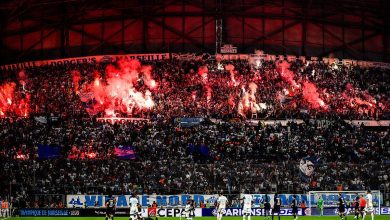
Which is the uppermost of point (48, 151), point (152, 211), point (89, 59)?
point (89, 59)

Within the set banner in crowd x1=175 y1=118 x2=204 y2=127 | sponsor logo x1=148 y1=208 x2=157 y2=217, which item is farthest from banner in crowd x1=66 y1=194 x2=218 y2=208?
banner in crowd x1=175 y1=118 x2=204 y2=127

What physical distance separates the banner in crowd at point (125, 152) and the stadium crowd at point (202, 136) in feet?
1.75

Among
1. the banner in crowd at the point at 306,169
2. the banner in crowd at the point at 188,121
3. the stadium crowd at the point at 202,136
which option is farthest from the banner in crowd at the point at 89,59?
the banner in crowd at the point at 306,169

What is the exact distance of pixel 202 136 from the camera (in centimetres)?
5688

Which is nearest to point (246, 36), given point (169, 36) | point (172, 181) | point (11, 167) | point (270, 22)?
point (270, 22)

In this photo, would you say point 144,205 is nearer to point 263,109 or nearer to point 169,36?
point 263,109

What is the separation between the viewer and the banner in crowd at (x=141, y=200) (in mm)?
45844

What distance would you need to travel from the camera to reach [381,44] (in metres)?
76.2

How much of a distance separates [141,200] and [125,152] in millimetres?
8989

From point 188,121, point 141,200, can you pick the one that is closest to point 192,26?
point 188,121

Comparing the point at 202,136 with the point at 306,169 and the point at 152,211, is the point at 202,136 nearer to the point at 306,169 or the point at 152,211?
the point at 306,169

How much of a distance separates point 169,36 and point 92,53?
9.29m

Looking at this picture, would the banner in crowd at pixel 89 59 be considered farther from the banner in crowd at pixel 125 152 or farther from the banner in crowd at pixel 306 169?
the banner in crowd at pixel 306 169

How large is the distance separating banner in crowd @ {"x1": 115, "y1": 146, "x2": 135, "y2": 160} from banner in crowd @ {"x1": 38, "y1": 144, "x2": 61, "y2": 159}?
507cm
